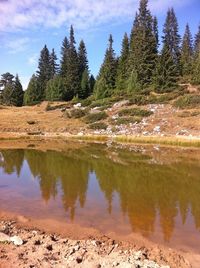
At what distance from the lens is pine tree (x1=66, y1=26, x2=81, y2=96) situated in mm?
90312

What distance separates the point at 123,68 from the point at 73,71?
53.1ft

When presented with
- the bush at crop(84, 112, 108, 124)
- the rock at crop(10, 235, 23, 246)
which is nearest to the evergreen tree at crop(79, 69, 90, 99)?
the bush at crop(84, 112, 108, 124)

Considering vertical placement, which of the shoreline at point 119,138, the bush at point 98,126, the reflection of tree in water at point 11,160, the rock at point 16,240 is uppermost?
the bush at point 98,126

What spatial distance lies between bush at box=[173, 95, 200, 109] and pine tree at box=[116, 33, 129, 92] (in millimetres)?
18568

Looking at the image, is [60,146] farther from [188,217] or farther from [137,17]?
[137,17]

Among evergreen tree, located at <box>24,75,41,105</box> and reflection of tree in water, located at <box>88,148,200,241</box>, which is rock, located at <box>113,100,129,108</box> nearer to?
reflection of tree in water, located at <box>88,148,200,241</box>

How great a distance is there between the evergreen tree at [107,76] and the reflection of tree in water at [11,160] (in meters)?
40.6

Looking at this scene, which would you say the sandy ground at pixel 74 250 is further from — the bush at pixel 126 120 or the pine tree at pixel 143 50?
the pine tree at pixel 143 50

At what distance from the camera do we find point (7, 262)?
10.0 meters

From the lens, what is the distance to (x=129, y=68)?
77375mm

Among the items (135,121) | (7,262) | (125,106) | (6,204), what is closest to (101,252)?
(7,262)

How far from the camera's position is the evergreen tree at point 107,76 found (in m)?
76.6

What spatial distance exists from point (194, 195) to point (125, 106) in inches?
1642

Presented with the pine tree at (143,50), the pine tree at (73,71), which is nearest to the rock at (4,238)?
the pine tree at (143,50)
